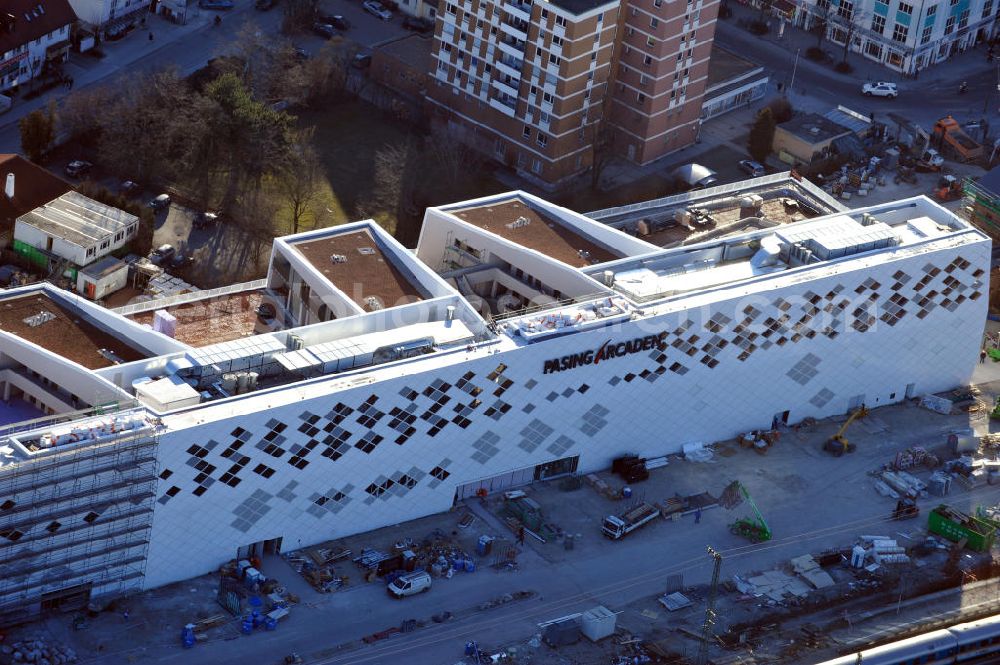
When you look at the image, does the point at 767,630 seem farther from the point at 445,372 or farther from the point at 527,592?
the point at 445,372

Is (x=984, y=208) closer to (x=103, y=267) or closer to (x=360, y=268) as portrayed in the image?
(x=360, y=268)

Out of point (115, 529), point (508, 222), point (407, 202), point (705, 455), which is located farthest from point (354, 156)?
point (115, 529)

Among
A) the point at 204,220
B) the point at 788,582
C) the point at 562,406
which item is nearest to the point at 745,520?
the point at 788,582

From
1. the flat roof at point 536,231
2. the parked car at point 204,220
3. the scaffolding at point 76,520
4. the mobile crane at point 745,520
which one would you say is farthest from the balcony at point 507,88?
the scaffolding at point 76,520

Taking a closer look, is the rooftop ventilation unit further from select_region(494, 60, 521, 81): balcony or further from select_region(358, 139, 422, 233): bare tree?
select_region(494, 60, 521, 81): balcony

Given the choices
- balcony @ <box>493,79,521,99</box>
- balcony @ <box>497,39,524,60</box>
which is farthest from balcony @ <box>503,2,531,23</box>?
balcony @ <box>493,79,521,99</box>

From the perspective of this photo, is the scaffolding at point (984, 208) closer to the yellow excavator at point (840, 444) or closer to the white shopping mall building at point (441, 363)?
the white shopping mall building at point (441, 363)
